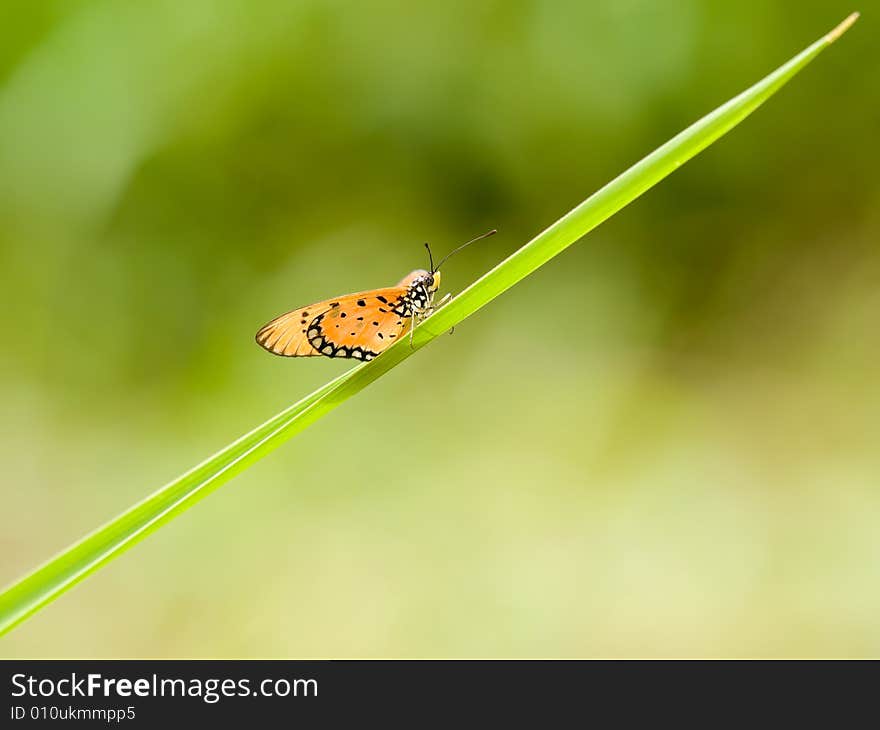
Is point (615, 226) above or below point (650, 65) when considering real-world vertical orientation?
below

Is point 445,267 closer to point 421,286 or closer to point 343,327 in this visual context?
point 421,286

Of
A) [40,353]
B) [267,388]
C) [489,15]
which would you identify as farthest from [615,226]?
[40,353]

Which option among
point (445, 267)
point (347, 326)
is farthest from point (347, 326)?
point (445, 267)

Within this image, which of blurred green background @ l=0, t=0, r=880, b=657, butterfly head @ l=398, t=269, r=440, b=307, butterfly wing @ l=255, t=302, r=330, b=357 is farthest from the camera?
blurred green background @ l=0, t=0, r=880, b=657

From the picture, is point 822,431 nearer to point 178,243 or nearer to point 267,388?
point 267,388

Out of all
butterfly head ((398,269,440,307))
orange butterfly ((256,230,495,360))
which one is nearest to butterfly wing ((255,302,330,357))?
orange butterfly ((256,230,495,360))

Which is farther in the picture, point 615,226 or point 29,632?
point 615,226

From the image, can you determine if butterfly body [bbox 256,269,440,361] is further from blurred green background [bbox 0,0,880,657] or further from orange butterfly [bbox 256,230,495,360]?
blurred green background [bbox 0,0,880,657]

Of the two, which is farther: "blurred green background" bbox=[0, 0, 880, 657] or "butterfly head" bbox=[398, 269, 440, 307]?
"blurred green background" bbox=[0, 0, 880, 657]
